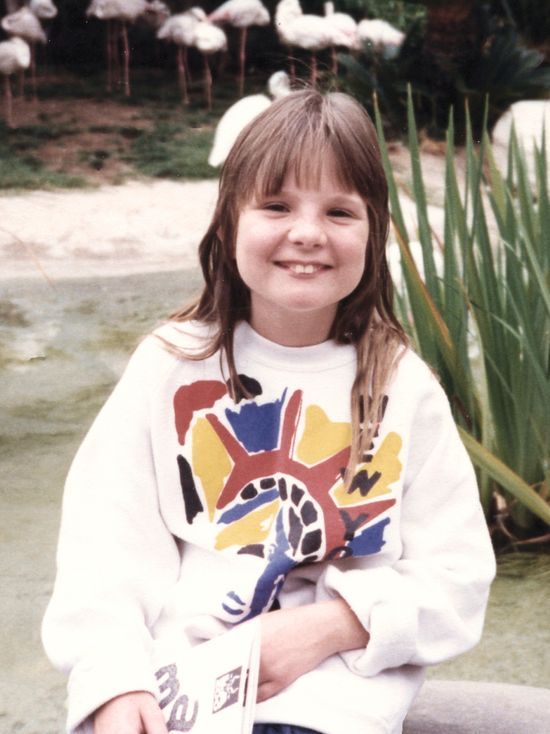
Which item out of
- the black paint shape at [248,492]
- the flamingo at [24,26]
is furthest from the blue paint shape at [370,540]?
the flamingo at [24,26]

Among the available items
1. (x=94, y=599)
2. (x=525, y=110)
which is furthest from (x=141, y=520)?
(x=525, y=110)

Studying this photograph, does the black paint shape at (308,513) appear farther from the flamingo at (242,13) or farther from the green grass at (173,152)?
the flamingo at (242,13)

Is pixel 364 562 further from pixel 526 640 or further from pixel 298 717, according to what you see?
pixel 526 640

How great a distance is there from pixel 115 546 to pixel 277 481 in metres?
0.19

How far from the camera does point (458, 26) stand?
7180 mm

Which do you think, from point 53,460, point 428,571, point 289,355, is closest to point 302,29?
point 53,460

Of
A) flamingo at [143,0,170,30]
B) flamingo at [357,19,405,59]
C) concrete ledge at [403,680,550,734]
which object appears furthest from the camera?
flamingo at [143,0,170,30]

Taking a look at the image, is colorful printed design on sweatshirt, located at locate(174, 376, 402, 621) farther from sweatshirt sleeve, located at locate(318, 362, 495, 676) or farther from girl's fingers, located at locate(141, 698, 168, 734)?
girl's fingers, located at locate(141, 698, 168, 734)

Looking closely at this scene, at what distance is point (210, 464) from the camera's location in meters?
1.30

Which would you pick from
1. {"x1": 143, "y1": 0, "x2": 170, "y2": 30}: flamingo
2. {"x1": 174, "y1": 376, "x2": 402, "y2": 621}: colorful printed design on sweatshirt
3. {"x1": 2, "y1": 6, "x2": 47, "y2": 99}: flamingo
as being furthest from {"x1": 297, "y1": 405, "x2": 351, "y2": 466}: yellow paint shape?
{"x1": 143, "y1": 0, "x2": 170, "y2": 30}: flamingo

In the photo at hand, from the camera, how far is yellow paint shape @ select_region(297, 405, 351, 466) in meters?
1.30

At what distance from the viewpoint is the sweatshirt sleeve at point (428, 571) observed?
4.10ft

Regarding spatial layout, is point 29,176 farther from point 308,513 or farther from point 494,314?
point 308,513

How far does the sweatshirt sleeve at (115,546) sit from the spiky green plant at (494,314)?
836 millimetres
